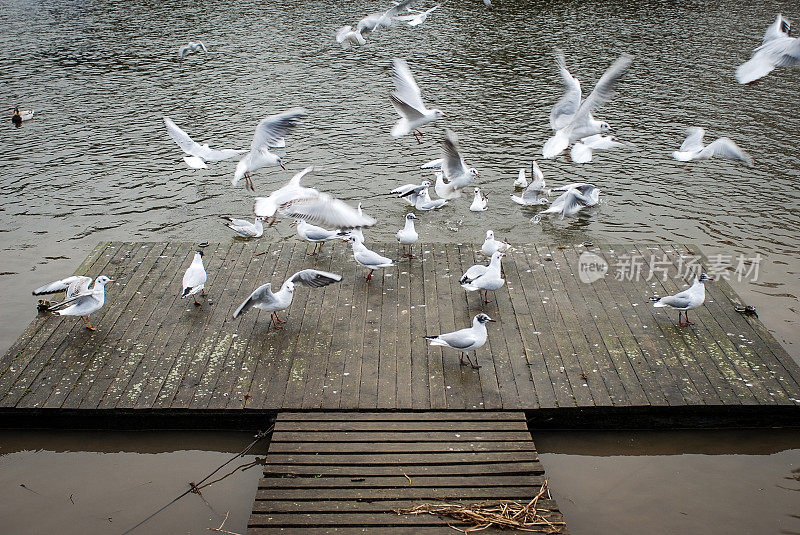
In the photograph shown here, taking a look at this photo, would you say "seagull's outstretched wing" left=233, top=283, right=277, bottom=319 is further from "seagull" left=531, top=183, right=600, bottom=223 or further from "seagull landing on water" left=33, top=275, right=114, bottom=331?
"seagull" left=531, top=183, right=600, bottom=223

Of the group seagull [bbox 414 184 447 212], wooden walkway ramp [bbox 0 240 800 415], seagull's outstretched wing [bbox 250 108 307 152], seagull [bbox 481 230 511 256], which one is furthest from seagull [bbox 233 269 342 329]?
seagull [bbox 414 184 447 212]

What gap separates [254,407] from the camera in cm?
671

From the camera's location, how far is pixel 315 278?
8273 millimetres

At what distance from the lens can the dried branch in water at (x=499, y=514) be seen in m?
5.34

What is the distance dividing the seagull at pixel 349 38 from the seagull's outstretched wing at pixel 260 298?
42.8 ft

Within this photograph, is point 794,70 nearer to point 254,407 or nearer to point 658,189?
point 658,189

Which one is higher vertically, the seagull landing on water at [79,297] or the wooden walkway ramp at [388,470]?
the seagull landing on water at [79,297]

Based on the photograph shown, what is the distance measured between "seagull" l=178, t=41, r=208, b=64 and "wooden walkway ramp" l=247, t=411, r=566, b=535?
20.4 meters

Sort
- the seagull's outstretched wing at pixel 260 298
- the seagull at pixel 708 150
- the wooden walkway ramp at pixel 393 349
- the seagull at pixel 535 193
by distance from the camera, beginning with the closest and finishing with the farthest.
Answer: the wooden walkway ramp at pixel 393 349
the seagull's outstretched wing at pixel 260 298
the seagull at pixel 708 150
the seagull at pixel 535 193

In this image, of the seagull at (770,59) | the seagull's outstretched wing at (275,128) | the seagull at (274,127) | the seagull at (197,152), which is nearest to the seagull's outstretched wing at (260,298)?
the seagull at (274,127)

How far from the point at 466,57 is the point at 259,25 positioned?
11271mm

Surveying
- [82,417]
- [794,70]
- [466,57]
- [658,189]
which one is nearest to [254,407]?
[82,417]

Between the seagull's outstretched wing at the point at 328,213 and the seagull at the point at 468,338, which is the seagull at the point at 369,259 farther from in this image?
the seagull at the point at 468,338

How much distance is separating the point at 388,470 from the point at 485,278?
3.16 meters
